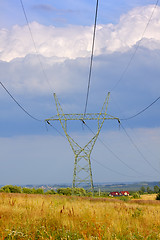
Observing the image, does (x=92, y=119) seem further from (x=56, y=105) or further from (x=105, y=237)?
(x=105, y=237)

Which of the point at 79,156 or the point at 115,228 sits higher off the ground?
the point at 79,156

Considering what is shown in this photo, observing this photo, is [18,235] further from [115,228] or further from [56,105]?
[56,105]

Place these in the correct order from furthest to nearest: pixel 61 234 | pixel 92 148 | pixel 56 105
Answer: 1. pixel 56 105
2. pixel 92 148
3. pixel 61 234

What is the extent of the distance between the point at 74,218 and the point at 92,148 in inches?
1084

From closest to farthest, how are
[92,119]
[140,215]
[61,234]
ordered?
[61,234]
[140,215]
[92,119]

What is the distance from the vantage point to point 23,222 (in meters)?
8.29

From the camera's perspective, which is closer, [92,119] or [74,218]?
[74,218]

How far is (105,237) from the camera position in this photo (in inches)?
280

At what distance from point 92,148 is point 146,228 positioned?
27.5m

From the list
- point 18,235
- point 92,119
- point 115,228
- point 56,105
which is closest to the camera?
point 18,235

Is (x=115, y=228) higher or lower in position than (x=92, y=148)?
lower

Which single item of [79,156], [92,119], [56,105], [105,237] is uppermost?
[56,105]

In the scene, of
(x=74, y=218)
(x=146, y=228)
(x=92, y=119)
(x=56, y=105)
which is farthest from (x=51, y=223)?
(x=56, y=105)

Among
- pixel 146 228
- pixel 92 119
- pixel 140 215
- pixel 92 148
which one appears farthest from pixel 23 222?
→ pixel 92 119
